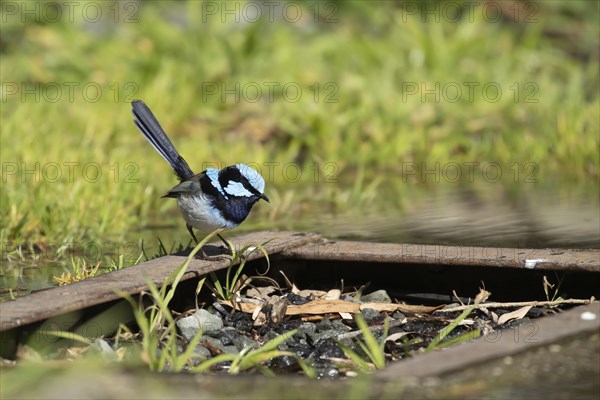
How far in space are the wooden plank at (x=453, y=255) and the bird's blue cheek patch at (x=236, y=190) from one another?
1.05 ft

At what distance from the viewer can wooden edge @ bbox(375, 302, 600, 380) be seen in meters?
2.92

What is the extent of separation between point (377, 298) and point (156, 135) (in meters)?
1.37

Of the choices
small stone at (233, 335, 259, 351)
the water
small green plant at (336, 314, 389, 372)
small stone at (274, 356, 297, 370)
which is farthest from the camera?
the water

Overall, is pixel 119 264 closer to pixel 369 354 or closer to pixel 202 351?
pixel 202 351

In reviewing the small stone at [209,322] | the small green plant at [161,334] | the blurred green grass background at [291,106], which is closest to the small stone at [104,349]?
the small green plant at [161,334]

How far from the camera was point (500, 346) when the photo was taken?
3.10m

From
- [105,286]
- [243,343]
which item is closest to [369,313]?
[243,343]

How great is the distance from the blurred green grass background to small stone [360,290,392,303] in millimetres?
1486

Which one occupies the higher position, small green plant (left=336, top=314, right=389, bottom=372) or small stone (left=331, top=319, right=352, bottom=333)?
small green plant (left=336, top=314, right=389, bottom=372)

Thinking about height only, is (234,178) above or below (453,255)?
above

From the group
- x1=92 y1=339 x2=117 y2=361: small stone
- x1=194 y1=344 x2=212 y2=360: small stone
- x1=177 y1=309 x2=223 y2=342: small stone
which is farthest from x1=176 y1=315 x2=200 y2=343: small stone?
x1=92 y1=339 x2=117 y2=361: small stone

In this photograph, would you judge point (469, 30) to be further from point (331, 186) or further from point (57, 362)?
point (57, 362)

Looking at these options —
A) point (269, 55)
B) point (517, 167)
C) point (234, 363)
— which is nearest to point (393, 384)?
point (234, 363)

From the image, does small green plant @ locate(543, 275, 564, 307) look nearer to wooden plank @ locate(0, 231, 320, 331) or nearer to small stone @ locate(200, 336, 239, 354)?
wooden plank @ locate(0, 231, 320, 331)
